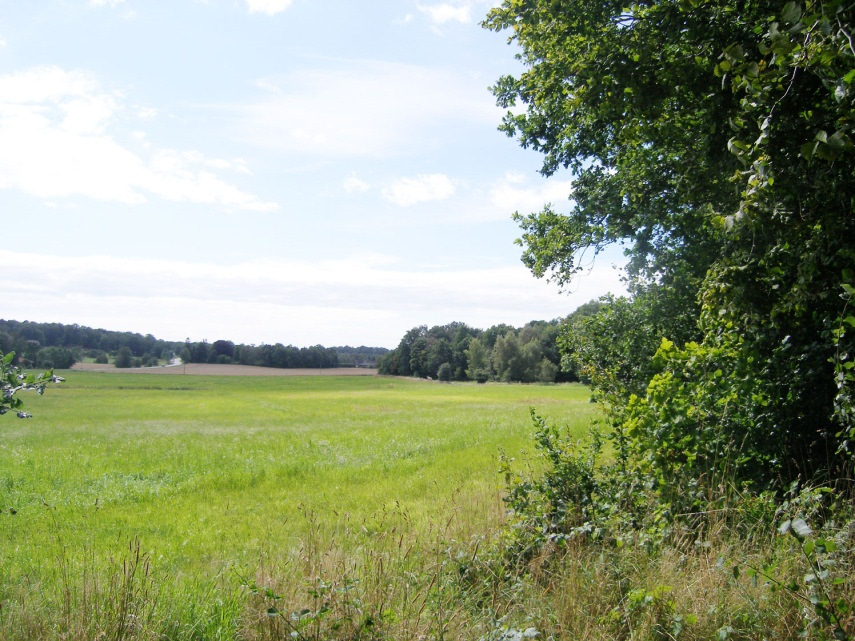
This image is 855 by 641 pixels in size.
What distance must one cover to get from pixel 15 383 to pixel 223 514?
925 cm

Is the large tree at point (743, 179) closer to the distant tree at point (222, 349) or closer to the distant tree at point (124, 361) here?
the distant tree at point (124, 361)

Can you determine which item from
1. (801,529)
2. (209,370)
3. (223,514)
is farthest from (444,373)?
(801,529)

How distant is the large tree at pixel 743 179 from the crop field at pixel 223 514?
3183 millimetres

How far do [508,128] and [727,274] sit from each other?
335 inches

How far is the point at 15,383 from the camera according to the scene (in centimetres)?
443

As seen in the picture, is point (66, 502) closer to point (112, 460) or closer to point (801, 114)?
point (112, 460)

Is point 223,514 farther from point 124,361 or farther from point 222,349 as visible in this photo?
point 222,349

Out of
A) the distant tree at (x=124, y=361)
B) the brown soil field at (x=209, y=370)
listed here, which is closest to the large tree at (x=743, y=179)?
the distant tree at (x=124, y=361)

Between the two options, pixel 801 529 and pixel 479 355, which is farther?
pixel 479 355

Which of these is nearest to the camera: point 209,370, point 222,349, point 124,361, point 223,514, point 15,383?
point 15,383

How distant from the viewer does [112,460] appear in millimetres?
20875

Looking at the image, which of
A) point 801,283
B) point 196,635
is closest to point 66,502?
point 196,635

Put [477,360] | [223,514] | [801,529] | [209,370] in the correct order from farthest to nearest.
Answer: [477,360]
[209,370]
[223,514]
[801,529]

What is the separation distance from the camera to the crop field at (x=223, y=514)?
16.1ft
